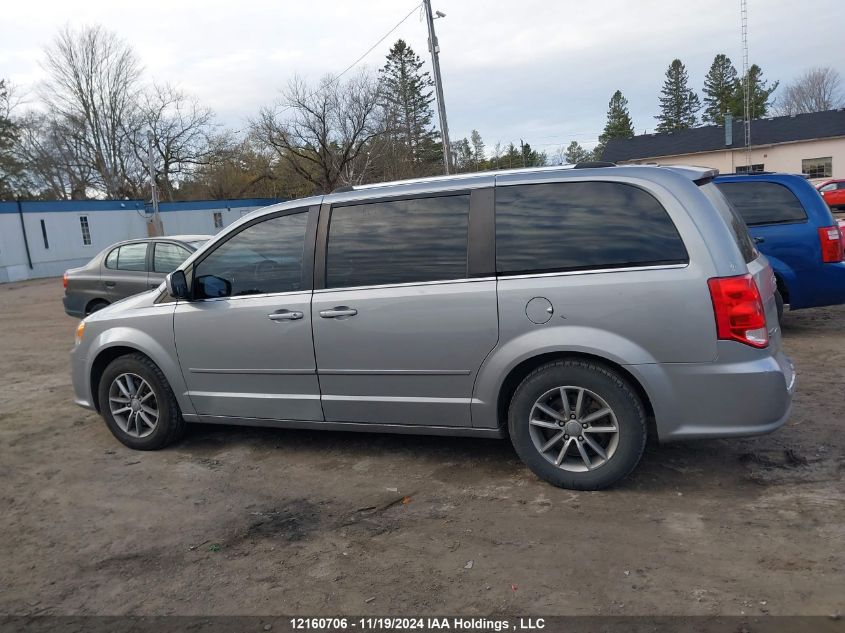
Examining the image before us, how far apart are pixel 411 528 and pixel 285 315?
1677 mm

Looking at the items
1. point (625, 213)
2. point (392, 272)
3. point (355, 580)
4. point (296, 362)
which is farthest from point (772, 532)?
point (296, 362)

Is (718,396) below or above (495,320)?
below

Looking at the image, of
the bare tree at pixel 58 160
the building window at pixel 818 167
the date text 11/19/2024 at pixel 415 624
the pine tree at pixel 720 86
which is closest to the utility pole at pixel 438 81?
the date text 11/19/2024 at pixel 415 624

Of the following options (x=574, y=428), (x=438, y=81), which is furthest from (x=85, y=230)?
(x=574, y=428)

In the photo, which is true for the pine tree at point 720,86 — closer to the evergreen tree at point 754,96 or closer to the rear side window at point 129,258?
the evergreen tree at point 754,96

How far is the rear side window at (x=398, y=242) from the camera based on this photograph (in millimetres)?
4125

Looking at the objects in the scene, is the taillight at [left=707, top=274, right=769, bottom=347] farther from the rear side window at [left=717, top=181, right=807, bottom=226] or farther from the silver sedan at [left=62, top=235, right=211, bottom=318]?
the silver sedan at [left=62, top=235, right=211, bottom=318]

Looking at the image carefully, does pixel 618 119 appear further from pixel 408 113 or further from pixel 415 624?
pixel 415 624

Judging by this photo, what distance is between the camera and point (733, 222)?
3980 millimetres

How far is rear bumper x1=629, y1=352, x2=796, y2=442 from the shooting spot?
3520mm

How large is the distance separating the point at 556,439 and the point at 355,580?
1433 millimetres

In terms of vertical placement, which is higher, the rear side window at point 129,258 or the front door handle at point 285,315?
the rear side window at point 129,258

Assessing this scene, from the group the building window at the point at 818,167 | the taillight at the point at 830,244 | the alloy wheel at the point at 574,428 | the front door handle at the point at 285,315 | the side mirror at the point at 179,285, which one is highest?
the building window at the point at 818,167

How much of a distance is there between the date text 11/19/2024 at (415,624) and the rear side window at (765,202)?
5962mm
